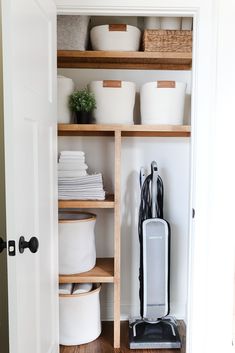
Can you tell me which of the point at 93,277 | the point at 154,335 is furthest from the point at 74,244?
the point at 154,335

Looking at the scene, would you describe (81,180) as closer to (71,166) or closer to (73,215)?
(71,166)

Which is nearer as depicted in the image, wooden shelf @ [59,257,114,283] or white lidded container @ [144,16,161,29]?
wooden shelf @ [59,257,114,283]

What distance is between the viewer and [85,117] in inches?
83.7

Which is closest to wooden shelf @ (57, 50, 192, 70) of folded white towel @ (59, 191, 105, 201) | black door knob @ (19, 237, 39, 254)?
folded white towel @ (59, 191, 105, 201)

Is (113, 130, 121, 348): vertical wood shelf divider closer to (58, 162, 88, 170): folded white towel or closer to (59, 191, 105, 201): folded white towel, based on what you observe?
(59, 191, 105, 201): folded white towel

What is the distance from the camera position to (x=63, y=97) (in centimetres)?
209

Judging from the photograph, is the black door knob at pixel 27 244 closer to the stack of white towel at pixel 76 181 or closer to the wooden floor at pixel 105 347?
the stack of white towel at pixel 76 181

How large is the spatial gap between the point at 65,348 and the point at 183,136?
5.32ft

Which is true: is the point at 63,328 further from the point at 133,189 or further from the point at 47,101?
the point at 47,101

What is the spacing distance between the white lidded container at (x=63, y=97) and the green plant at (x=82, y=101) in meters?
0.03

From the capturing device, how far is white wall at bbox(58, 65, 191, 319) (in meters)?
2.43

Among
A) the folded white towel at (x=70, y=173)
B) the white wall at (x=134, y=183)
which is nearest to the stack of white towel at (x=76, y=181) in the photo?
the folded white towel at (x=70, y=173)

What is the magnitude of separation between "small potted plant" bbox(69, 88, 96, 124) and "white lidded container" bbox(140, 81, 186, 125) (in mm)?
333

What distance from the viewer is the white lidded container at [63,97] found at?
2.08 metres
